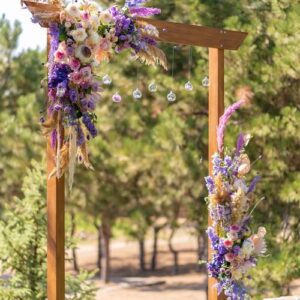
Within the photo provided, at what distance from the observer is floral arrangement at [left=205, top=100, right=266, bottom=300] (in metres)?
3.59

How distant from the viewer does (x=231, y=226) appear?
11.8 ft

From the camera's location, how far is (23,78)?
39.4 ft

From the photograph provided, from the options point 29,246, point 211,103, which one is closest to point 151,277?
Answer: point 29,246

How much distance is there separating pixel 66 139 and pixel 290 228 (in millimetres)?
5018

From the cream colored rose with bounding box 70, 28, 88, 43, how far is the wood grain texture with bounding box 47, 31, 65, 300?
0.49 metres

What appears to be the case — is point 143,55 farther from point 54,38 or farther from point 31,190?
point 31,190

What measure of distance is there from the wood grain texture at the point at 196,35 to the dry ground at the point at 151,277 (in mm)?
6432

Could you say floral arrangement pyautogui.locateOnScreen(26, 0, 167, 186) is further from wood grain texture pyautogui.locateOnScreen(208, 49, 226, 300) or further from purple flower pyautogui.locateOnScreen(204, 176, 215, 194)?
wood grain texture pyautogui.locateOnScreen(208, 49, 226, 300)

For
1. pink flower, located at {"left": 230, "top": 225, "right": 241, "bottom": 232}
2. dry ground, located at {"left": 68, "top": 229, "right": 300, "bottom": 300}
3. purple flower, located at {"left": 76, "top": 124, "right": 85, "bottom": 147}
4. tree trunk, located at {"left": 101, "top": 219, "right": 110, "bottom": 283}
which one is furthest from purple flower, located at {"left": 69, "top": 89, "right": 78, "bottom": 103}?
tree trunk, located at {"left": 101, "top": 219, "right": 110, "bottom": 283}

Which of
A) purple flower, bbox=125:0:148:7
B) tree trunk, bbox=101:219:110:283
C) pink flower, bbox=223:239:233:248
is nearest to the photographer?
purple flower, bbox=125:0:148:7

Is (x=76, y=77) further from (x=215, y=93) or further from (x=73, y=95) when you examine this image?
(x=215, y=93)

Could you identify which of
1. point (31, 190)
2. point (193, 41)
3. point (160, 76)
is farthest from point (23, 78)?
point (193, 41)

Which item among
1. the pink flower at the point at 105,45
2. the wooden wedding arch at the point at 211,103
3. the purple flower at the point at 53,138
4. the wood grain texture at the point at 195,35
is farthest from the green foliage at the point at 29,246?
the pink flower at the point at 105,45

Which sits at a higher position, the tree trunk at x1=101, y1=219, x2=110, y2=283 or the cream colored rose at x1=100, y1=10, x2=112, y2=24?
the cream colored rose at x1=100, y1=10, x2=112, y2=24
